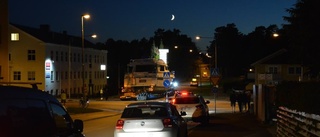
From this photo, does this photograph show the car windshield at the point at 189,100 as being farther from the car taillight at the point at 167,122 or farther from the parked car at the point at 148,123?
the car taillight at the point at 167,122

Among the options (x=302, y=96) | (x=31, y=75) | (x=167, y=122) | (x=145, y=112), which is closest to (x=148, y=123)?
(x=167, y=122)

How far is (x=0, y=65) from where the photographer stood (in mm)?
45281

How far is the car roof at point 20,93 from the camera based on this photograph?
5893 millimetres

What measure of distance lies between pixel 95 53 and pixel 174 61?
64.5 m

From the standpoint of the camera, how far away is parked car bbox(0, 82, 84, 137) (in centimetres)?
581

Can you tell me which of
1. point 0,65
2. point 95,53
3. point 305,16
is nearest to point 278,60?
point 95,53

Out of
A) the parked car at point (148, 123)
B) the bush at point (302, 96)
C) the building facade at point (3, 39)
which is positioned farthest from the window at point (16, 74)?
the parked car at point (148, 123)

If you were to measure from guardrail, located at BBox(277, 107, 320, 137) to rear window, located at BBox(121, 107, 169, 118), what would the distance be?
376cm

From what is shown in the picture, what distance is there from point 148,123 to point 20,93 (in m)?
9.50

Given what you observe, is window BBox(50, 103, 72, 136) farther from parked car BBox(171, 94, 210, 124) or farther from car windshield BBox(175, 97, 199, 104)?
car windshield BBox(175, 97, 199, 104)

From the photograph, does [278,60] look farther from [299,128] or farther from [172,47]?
[172,47]

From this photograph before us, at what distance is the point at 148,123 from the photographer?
1559 centimetres

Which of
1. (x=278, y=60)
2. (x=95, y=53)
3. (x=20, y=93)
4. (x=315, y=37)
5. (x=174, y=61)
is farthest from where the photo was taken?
(x=174, y=61)

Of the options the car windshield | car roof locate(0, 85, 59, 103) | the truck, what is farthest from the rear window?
the truck
